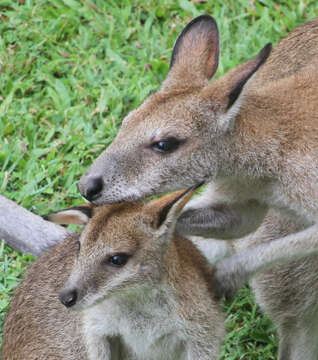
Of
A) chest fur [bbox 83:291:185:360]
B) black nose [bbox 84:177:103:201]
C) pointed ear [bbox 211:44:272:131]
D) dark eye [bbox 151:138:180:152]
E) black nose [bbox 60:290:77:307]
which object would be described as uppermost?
pointed ear [bbox 211:44:272:131]

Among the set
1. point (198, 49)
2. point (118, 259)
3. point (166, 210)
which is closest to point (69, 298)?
point (118, 259)

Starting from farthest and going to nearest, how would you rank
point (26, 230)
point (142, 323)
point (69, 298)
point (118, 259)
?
point (26, 230) → point (142, 323) → point (118, 259) → point (69, 298)

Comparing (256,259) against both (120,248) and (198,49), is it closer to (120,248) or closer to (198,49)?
(120,248)

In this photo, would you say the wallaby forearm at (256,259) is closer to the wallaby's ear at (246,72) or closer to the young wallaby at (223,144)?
the young wallaby at (223,144)

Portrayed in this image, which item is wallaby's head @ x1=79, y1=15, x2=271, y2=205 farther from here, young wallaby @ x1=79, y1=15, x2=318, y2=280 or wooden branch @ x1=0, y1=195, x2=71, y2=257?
wooden branch @ x1=0, y1=195, x2=71, y2=257

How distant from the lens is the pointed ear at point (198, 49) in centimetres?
505

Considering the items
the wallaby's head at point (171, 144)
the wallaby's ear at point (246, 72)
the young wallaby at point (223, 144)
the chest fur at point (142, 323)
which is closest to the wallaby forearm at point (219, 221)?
the young wallaby at point (223, 144)

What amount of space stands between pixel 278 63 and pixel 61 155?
6.10ft

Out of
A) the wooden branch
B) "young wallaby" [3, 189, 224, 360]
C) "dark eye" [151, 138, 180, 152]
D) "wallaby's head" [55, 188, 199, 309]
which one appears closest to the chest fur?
"young wallaby" [3, 189, 224, 360]

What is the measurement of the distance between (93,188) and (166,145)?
1.43ft

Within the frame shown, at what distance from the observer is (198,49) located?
5113 mm

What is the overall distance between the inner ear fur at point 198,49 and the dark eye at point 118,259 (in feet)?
3.68

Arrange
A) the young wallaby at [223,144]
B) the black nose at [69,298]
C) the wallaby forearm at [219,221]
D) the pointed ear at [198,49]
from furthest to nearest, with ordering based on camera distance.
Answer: the wallaby forearm at [219,221] < the pointed ear at [198,49] < the young wallaby at [223,144] < the black nose at [69,298]

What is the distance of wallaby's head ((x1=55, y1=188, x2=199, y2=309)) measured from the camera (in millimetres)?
4395
